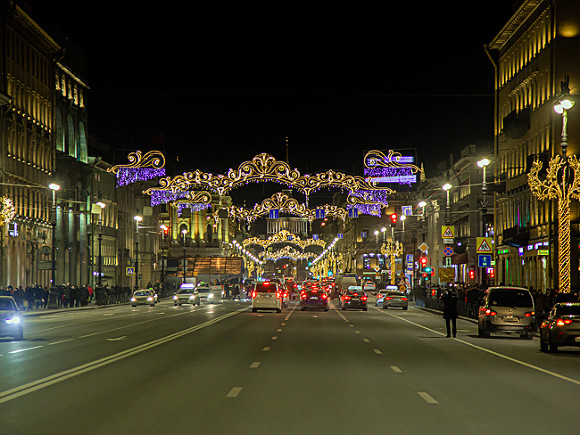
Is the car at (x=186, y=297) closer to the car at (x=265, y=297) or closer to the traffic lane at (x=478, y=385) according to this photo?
the car at (x=265, y=297)

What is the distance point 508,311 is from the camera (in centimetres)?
3347

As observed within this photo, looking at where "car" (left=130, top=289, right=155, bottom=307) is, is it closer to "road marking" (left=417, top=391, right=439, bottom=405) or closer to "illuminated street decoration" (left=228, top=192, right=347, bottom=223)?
"illuminated street decoration" (left=228, top=192, right=347, bottom=223)

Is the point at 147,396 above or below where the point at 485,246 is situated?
below

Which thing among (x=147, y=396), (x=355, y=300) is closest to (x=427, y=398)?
(x=147, y=396)

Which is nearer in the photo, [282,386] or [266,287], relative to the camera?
[282,386]

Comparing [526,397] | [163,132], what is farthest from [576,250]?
[163,132]

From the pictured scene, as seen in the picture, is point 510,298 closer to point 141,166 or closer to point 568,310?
point 568,310

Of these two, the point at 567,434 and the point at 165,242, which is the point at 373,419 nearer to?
the point at 567,434

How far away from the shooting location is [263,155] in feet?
178

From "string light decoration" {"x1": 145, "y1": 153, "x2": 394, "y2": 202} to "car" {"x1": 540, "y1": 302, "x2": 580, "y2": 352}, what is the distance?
1099 inches

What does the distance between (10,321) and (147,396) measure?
53.0 feet

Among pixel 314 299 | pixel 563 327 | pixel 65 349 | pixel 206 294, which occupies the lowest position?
pixel 206 294

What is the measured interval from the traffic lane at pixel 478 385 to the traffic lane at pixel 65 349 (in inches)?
275

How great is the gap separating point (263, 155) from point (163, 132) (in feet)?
229
